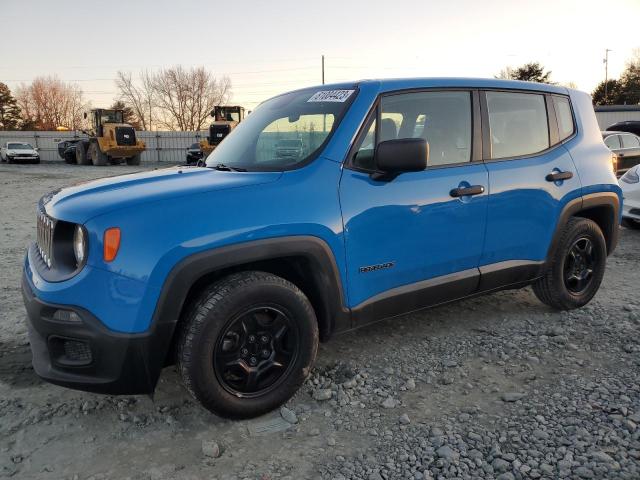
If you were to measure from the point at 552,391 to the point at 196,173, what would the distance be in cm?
246

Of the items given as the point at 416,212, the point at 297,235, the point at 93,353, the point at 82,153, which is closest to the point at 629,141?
the point at 416,212

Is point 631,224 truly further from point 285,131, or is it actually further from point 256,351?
point 256,351

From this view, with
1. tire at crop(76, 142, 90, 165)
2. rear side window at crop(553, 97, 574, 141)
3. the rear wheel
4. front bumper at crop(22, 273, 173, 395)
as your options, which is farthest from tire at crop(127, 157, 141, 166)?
front bumper at crop(22, 273, 173, 395)

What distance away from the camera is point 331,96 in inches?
129

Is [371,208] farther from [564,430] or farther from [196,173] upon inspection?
[564,430]

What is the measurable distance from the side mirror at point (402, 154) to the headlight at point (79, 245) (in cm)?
156

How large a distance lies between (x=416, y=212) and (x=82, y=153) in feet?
104

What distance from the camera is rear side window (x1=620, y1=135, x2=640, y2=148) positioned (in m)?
11.6

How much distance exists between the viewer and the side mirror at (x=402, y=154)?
2797 millimetres

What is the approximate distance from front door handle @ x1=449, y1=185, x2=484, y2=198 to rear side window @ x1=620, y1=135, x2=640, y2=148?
10151 millimetres

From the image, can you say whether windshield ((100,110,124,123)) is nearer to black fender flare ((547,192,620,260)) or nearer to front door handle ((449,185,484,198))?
black fender flare ((547,192,620,260))

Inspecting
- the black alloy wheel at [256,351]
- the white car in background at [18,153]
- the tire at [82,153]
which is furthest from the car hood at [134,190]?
the white car in background at [18,153]

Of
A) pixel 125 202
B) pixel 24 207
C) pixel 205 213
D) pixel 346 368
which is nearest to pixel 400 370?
pixel 346 368

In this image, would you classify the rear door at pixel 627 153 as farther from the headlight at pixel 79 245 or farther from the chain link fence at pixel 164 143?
the chain link fence at pixel 164 143
